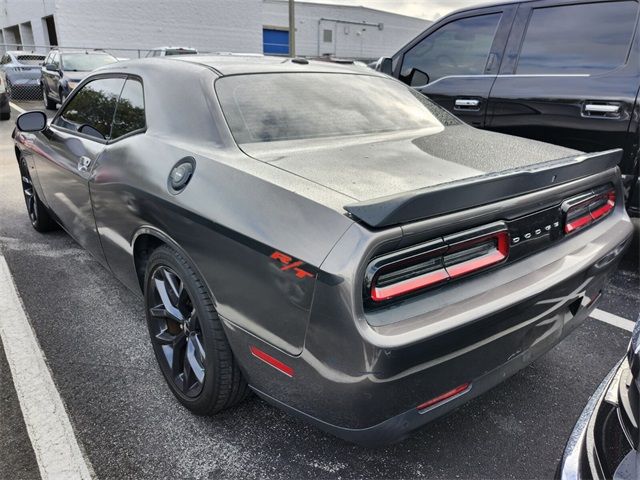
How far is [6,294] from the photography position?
3502 millimetres

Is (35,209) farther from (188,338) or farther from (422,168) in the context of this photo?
(422,168)

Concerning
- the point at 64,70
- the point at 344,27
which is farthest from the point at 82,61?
the point at 344,27

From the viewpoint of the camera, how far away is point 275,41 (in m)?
36.4

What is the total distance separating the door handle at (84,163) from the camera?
2.99 metres

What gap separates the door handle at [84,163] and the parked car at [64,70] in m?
10.3

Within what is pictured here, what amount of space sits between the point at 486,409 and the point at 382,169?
1.30m

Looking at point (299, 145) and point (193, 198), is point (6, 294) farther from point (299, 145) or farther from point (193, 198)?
point (299, 145)

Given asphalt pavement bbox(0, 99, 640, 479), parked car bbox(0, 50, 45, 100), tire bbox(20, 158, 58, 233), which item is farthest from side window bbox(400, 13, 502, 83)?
parked car bbox(0, 50, 45, 100)

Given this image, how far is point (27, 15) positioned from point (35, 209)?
1167 inches

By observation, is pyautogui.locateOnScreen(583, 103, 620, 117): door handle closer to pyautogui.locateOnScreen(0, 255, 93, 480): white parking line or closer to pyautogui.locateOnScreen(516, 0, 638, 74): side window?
pyautogui.locateOnScreen(516, 0, 638, 74): side window

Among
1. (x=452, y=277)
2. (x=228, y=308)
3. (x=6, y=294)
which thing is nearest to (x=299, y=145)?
(x=228, y=308)

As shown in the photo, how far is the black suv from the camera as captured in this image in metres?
3.79

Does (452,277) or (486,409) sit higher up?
(452,277)

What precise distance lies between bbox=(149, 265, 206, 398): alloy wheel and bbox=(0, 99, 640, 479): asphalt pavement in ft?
0.62
